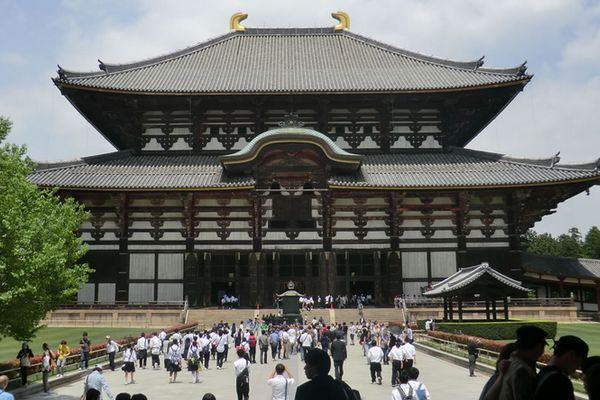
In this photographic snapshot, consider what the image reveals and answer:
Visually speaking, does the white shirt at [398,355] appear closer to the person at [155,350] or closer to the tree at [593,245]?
the person at [155,350]

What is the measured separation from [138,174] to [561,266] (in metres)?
32.0

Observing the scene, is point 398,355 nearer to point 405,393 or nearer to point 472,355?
point 472,355

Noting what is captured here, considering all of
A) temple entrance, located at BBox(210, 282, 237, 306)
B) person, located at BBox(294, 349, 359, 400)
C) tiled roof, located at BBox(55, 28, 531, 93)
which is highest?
tiled roof, located at BBox(55, 28, 531, 93)

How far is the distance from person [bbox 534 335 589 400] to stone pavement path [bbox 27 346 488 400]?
39.8 feet

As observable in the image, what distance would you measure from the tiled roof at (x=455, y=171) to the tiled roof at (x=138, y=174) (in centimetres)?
891

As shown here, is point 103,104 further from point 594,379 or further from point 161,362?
point 594,379

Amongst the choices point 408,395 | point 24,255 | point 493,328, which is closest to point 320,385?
point 408,395

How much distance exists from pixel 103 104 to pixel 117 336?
21.8 metres

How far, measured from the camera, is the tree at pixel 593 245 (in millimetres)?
90312

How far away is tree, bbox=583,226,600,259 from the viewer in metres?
90.3

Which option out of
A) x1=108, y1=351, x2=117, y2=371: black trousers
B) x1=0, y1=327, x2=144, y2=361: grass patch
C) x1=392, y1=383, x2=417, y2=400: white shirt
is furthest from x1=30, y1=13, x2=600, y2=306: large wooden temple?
x1=392, y1=383, x2=417, y2=400: white shirt

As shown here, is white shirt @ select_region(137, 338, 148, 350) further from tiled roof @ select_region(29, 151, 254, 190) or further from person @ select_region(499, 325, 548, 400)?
person @ select_region(499, 325, 548, 400)

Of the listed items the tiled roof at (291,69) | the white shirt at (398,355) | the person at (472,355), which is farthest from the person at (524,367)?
the tiled roof at (291,69)

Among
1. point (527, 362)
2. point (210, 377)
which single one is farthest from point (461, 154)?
point (527, 362)
